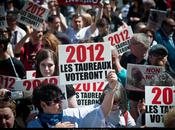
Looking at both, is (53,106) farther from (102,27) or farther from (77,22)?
(77,22)

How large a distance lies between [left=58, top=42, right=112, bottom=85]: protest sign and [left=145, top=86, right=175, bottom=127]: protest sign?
2.47 feet

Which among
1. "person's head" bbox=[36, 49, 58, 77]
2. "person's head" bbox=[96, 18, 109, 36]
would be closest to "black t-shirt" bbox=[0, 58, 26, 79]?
"person's head" bbox=[36, 49, 58, 77]

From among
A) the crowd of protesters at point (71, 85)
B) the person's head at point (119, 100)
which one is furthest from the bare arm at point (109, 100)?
the person's head at point (119, 100)

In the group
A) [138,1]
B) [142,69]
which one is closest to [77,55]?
[142,69]

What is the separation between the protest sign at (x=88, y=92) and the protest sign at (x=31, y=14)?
158 inches

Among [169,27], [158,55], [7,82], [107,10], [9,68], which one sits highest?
[107,10]

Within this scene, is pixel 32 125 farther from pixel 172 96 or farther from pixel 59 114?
pixel 172 96

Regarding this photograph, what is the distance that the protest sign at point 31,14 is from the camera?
11.8m

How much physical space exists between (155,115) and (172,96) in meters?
0.28

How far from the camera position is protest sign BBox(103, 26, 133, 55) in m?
10.2

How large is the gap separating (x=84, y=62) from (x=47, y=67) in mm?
444

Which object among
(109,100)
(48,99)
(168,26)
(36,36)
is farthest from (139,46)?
(48,99)

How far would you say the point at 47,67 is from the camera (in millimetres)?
7648

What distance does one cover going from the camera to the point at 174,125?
5.82m
